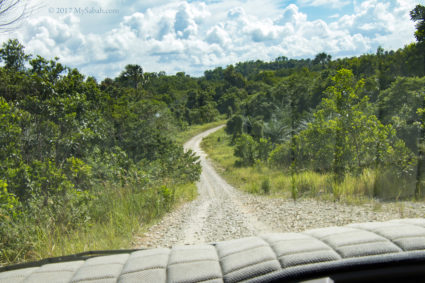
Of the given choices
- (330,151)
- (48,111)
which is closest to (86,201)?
(48,111)

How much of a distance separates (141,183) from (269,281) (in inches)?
241

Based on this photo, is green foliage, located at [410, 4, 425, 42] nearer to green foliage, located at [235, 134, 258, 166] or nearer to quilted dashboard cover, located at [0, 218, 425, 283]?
quilted dashboard cover, located at [0, 218, 425, 283]

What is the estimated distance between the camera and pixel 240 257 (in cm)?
112

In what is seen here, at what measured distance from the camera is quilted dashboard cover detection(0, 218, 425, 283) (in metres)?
1.04

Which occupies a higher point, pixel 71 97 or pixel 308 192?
pixel 71 97

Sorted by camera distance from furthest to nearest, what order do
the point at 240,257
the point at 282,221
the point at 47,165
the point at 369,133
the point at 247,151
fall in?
the point at 247,151, the point at 369,133, the point at 47,165, the point at 282,221, the point at 240,257

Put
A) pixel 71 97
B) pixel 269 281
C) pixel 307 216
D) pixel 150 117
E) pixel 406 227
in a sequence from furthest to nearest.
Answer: pixel 150 117 → pixel 71 97 → pixel 307 216 → pixel 406 227 → pixel 269 281

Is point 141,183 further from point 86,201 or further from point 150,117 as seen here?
point 150,117

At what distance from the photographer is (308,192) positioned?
163 inches

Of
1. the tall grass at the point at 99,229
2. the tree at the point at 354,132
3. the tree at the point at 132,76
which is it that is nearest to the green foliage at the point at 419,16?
the tree at the point at 354,132

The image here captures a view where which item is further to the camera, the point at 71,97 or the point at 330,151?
the point at 330,151

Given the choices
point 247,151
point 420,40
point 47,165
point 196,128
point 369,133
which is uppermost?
point 420,40

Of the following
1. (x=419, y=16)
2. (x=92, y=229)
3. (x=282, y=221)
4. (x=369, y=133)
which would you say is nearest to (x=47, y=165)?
(x=92, y=229)

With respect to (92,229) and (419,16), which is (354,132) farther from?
(92,229)
